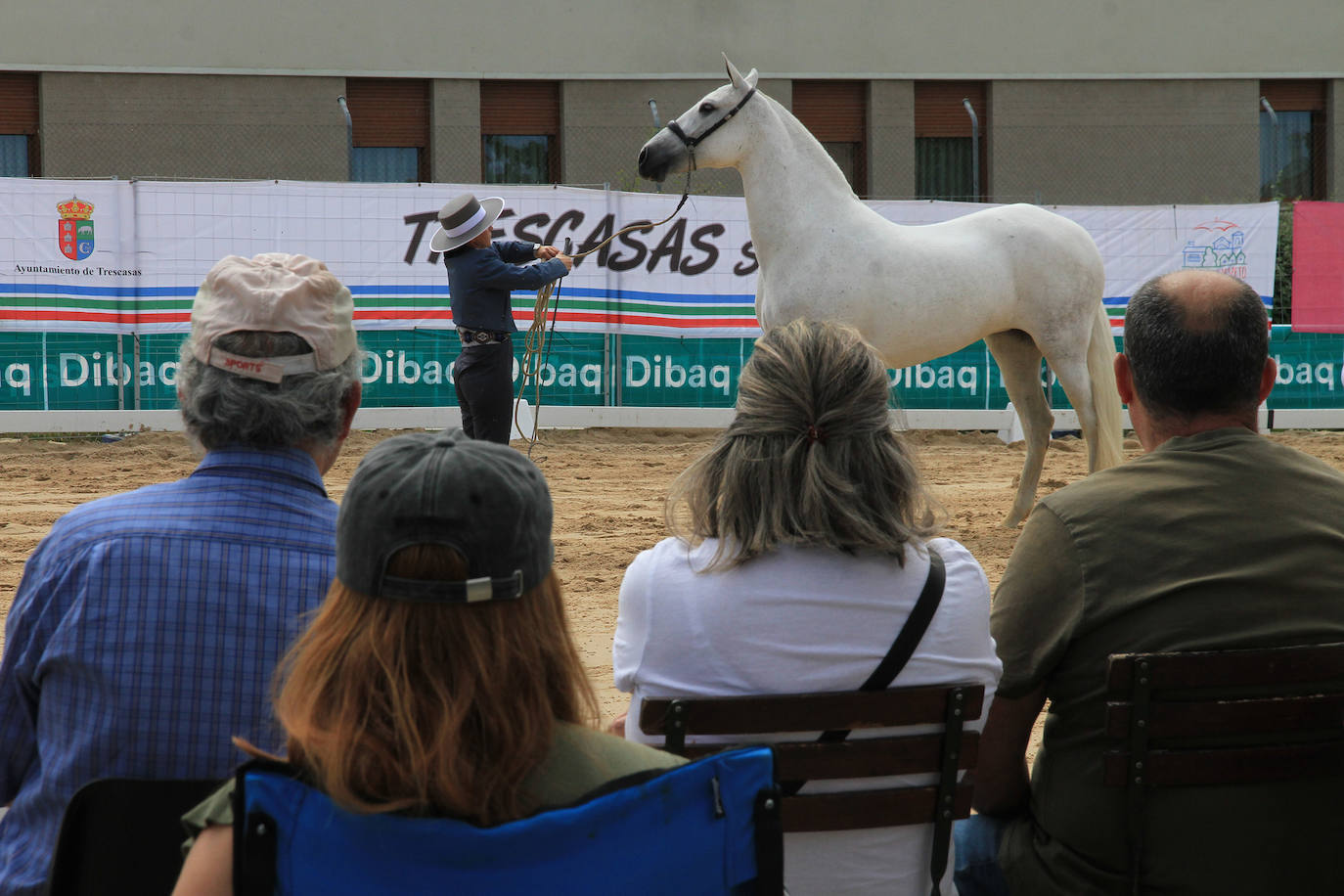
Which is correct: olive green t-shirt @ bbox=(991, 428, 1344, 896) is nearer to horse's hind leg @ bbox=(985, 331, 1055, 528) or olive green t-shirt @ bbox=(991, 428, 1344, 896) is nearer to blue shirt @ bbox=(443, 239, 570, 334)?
horse's hind leg @ bbox=(985, 331, 1055, 528)

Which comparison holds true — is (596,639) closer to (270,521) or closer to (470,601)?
(270,521)

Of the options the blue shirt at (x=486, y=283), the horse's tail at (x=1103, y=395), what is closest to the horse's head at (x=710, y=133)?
the blue shirt at (x=486, y=283)

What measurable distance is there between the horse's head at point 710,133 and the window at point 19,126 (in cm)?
1515

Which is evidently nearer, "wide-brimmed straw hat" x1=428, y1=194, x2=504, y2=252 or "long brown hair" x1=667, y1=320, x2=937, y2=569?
"long brown hair" x1=667, y1=320, x2=937, y2=569

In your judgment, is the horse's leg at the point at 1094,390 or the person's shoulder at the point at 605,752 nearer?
the person's shoulder at the point at 605,752

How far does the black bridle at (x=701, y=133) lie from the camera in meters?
6.81

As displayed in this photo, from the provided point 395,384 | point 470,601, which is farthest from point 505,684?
point 395,384

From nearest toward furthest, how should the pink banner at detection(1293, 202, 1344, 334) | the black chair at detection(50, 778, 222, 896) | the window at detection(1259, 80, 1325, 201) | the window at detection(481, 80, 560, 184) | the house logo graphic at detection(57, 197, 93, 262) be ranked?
the black chair at detection(50, 778, 222, 896) → the house logo graphic at detection(57, 197, 93, 262) → the pink banner at detection(1293, 202, 1344, 334) → the window at detection(481, 80, 560, 184) → the window at detection(1259, 80, 1325, 201)

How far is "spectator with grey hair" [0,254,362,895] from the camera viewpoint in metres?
1.72

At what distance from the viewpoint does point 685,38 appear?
65.3 feet

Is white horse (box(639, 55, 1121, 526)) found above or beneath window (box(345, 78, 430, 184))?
beneath

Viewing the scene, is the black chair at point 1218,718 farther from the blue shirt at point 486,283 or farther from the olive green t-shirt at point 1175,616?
the blue shirt at point 486,283

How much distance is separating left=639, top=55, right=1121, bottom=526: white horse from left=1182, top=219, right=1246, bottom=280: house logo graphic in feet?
18.5

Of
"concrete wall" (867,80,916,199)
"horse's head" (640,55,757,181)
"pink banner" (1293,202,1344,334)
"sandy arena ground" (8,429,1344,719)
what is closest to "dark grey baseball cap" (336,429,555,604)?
"sandy arena ground" (8,429,1344,719)
